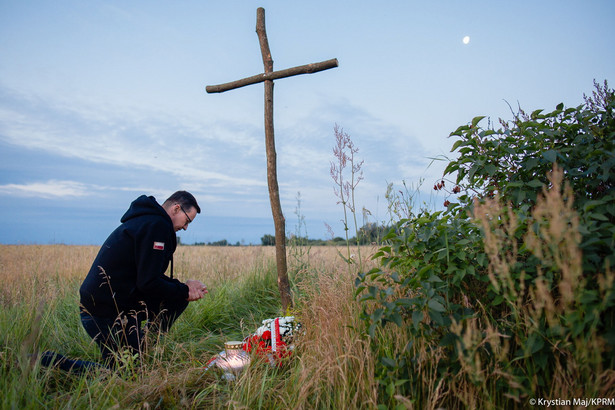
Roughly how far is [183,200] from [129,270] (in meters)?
0.90

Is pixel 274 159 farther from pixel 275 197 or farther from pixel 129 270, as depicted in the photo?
pixel 129 270

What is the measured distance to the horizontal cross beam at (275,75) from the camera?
4504mm

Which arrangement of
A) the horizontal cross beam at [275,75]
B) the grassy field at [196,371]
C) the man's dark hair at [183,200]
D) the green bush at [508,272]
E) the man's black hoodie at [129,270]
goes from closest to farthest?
the green bush at [508,272] → the grassy field at [196,371] → the man's black hoodie at [129,270] → the man's dark hair at [183,200] → the horizontal cross beam at [275,75]

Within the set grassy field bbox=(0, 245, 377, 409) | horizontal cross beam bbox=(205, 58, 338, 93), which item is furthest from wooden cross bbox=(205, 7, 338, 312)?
grassy field bbox=(0, 245, 377, 409)

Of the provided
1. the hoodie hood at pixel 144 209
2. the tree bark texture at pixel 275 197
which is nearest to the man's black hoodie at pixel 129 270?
the hoodie hood at pixel 144 209

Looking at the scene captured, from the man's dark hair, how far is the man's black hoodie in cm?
33

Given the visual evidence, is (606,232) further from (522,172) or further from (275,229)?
(275,229)

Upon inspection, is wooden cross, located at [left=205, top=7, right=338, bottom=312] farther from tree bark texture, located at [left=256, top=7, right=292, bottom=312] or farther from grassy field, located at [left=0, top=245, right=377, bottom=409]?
grassy field, located at [left=0, top=245, right=377, bottom=409]

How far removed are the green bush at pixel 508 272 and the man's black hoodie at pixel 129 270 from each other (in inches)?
82.8

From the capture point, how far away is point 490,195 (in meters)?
3.11

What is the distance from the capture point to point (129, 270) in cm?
381

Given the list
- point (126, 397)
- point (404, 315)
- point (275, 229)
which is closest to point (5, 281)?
point (275, 229)

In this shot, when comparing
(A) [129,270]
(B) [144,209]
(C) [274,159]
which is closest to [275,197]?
(C) [274,159]

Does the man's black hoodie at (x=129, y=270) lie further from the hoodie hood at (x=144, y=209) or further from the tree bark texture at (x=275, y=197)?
the tree bark texture at (x=275, y=197)
